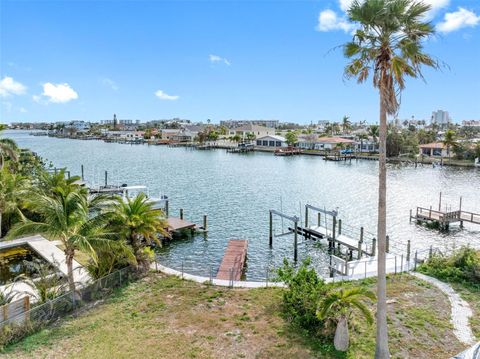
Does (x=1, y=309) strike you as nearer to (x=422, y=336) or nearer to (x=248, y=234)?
(x=422, y=336)

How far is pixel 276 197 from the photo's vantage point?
44.2 meters

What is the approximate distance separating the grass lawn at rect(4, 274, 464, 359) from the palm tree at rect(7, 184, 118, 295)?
238 centimetres

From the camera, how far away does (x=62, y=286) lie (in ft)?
48.4

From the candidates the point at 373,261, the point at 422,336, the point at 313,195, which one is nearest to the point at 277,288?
the point at 422,336

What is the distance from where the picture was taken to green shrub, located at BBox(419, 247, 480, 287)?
16.6m

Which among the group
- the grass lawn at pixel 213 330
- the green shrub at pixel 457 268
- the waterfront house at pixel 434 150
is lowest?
the grass lawn at pixel 213 330

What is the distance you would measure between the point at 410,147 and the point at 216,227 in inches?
2973

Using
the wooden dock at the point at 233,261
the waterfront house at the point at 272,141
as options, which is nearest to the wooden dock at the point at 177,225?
the wooden dock at the point at 233,261

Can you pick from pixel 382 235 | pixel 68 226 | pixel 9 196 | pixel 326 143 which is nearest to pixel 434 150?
pixel 326 143

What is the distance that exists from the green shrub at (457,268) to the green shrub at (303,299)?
7.95m

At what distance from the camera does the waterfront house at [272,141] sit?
12098cm

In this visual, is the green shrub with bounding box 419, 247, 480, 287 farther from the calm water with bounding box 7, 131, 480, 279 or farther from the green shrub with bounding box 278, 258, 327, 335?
the green shrub with bounding box 278, 258, 327, 335

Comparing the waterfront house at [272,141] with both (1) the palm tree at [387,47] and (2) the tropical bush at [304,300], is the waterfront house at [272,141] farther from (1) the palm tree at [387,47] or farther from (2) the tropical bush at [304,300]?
(1) the palm tree at [387,47]

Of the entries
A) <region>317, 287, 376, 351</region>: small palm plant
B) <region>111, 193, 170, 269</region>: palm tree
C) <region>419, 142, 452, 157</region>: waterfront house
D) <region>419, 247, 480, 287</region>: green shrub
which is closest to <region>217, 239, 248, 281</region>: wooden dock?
<region>111, 193, 170, 269</region>: palm tree
